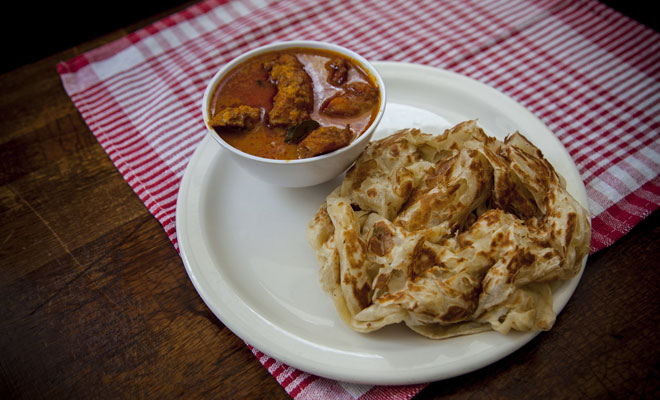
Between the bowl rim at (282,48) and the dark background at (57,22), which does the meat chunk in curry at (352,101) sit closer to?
the bowl rim at (282,48)

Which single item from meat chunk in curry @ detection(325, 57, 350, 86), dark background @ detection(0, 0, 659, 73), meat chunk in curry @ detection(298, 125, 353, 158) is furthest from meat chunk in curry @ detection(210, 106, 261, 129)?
dark background @ detection(0, 0, 659, 73)

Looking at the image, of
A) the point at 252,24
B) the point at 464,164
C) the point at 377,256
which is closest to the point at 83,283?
the point at 377,256

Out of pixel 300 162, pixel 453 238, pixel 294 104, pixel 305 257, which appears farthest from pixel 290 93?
pixel 453 238

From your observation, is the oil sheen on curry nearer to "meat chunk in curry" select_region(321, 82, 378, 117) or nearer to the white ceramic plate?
"meat chunk in curry" select_region(321, 82, 378, 117)

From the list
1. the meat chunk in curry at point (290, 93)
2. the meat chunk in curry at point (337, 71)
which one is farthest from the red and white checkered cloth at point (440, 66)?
the meat chunk in curry at point (337, 71)

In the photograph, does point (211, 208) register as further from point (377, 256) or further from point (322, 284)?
point (377, 256)

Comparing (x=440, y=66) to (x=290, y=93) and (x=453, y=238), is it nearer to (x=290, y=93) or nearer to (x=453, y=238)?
(x=290, y=93)
